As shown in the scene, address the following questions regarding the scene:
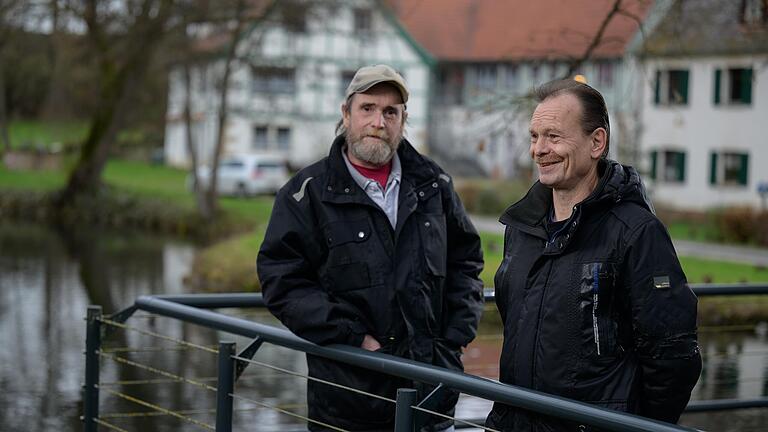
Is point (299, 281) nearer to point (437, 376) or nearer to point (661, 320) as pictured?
point (437, 376)

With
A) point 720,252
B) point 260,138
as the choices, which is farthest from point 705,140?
point 260,138

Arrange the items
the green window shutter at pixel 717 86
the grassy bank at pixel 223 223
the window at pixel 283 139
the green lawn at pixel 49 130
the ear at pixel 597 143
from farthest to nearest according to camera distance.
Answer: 1. the window at pixel 283 139
2. the green window shutter at pixel 717 86
3. the green lawn at pixel 49 130
4. the grassy bank at pixel 223 223
5. the ear at pixel 597 143

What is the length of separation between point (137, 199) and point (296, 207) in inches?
1233

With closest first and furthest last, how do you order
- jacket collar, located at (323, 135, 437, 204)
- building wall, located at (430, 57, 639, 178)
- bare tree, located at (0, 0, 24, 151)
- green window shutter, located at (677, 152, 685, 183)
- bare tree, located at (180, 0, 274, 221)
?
1. jacket collar, located at (323, 135, 437, 204)
2. bare tree, located at (0, 0, 24, 151)
3. bare tree, located at (180, 0, 274, 221)
4. building wall, located at (430, 57, 639, 178)
5. green window shutter, located at (677, 152, 685, 183)

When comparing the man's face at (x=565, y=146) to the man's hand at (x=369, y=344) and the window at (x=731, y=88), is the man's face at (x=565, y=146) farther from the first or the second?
the window at (x=731, y=88)

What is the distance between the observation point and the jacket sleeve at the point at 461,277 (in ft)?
16.4

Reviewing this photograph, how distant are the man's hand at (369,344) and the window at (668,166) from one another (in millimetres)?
37016

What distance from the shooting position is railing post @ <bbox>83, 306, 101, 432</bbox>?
589cm

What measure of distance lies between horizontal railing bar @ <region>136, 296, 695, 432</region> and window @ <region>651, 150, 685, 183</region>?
1444 inches

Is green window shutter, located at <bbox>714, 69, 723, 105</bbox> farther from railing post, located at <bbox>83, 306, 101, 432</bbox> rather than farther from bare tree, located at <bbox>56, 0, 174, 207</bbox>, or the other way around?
railing post, located at <bbox>83, 306, 101, 432</bbox>

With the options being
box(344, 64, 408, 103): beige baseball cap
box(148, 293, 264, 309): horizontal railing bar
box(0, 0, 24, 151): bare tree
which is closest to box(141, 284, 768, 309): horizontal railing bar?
box(148, 293, 264, 309): horizontal railing bar

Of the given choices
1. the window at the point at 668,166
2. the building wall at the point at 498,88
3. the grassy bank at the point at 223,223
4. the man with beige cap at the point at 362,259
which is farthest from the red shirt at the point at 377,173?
the window at the point at 668,166

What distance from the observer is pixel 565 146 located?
3850 mm

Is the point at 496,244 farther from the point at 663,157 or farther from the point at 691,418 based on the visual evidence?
the point at 663,157
